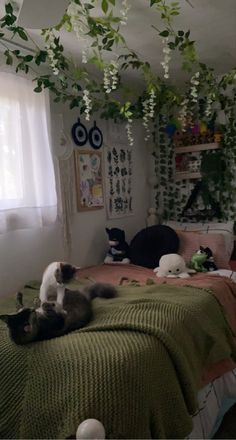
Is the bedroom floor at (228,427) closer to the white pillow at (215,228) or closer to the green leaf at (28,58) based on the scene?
the white pillow at (215,228)

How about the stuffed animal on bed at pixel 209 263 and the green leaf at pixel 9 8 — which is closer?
the green leaf at pixel 9 8

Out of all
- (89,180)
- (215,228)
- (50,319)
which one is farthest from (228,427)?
(89,180)

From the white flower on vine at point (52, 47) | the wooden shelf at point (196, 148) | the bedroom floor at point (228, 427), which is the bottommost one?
the bedroom floor at point (228, 427)

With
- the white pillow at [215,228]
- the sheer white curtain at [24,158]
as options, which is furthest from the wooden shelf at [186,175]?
the sheer white curtain at [24,158]

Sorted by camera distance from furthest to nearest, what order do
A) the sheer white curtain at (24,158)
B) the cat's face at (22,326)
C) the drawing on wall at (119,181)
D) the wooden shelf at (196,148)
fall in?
1. the wooden shelf at (196,148)
2. the drawing on wall at (119,181)
3. the sheer white curtain at (24,158)
4. the cat's face at (22,326)

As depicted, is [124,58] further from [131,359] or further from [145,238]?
[131,359]

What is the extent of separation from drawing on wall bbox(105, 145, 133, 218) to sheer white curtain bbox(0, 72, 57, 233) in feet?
2.52

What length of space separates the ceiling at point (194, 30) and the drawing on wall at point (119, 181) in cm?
79

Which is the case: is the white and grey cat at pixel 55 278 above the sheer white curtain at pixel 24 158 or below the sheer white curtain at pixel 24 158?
below

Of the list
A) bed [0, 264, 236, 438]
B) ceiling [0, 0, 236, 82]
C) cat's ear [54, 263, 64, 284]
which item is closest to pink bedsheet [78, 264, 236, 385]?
bed [0, 264, 236, 438]

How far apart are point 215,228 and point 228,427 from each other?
1.52 m

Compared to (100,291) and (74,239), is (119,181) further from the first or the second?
(100,291)

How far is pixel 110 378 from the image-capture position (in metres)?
1.00

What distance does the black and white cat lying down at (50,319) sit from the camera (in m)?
1.15
